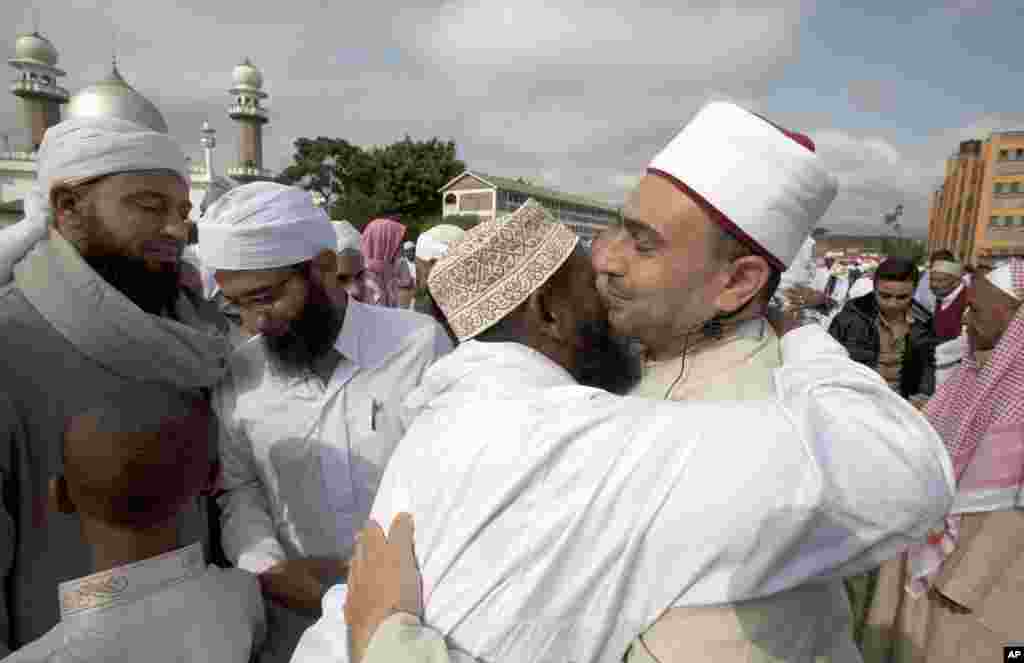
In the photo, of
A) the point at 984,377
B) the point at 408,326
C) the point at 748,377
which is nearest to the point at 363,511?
the point at 408,326

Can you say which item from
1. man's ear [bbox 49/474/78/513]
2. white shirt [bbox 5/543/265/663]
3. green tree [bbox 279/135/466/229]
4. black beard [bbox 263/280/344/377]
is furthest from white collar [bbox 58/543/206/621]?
green tree [bbox 279/135/466/229]

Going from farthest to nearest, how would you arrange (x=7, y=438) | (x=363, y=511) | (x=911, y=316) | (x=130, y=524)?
1. (x=911, y=316)
2. (x=363, y=511)
3. (x=7, y=438)
4. (x=130, y=524)

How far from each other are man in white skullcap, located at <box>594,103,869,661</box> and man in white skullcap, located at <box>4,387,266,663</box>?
115cm

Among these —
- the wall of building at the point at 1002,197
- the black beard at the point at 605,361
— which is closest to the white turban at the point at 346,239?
the black beard at the point at 605,361

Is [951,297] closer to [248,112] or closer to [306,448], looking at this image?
[306,448]

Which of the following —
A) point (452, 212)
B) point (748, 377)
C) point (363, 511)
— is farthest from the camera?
point (452, 212)

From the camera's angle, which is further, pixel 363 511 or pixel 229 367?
pixel 229 367

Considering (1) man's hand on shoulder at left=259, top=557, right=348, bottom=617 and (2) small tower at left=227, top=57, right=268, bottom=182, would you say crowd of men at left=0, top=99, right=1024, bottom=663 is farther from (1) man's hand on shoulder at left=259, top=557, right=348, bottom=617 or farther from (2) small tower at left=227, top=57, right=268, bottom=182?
(2) small tower at left=227, top=57, right=268, bottom=182

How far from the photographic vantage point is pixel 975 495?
86.1 inches

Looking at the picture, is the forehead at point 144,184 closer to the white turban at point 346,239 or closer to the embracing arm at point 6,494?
the embracing arm at point 6,494

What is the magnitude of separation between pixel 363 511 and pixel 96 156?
152 centimetres

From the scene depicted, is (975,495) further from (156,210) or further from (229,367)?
(156,210)

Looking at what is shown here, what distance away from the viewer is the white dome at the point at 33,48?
3922cm

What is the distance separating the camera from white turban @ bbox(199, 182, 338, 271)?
2.09 metres
